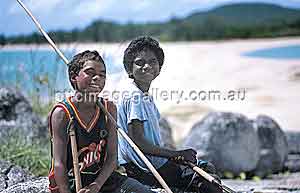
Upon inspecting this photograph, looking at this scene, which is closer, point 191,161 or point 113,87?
point 191,161

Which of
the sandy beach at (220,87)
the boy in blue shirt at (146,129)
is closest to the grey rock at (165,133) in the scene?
the sandy beach at (220,87)

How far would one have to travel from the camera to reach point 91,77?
9.62 feet

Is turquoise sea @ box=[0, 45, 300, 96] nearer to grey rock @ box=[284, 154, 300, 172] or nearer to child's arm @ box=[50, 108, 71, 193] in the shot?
grey rock @ box=[284, 154, 300, 172]

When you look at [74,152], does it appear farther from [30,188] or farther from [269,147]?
[269,147]

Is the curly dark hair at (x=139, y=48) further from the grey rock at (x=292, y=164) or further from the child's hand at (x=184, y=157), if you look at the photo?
the grey rock at (x=292, y=164)

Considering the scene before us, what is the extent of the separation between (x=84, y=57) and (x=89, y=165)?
21.9 inches

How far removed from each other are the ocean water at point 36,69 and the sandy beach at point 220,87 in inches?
4.6

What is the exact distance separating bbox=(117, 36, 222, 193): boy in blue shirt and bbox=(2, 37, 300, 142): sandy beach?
1574 mm

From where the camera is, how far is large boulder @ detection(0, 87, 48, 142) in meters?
5.55

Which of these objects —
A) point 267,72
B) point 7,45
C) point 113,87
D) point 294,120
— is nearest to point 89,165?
point 113,87

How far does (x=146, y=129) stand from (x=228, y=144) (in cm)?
281

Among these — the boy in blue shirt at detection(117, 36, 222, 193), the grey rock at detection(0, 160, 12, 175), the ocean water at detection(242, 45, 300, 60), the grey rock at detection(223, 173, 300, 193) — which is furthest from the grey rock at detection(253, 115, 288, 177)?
the ocean water at detection(242, 45, 300, 60)

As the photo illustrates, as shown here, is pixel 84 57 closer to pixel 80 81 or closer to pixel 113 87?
pixel 80 81

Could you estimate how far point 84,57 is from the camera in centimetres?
296
